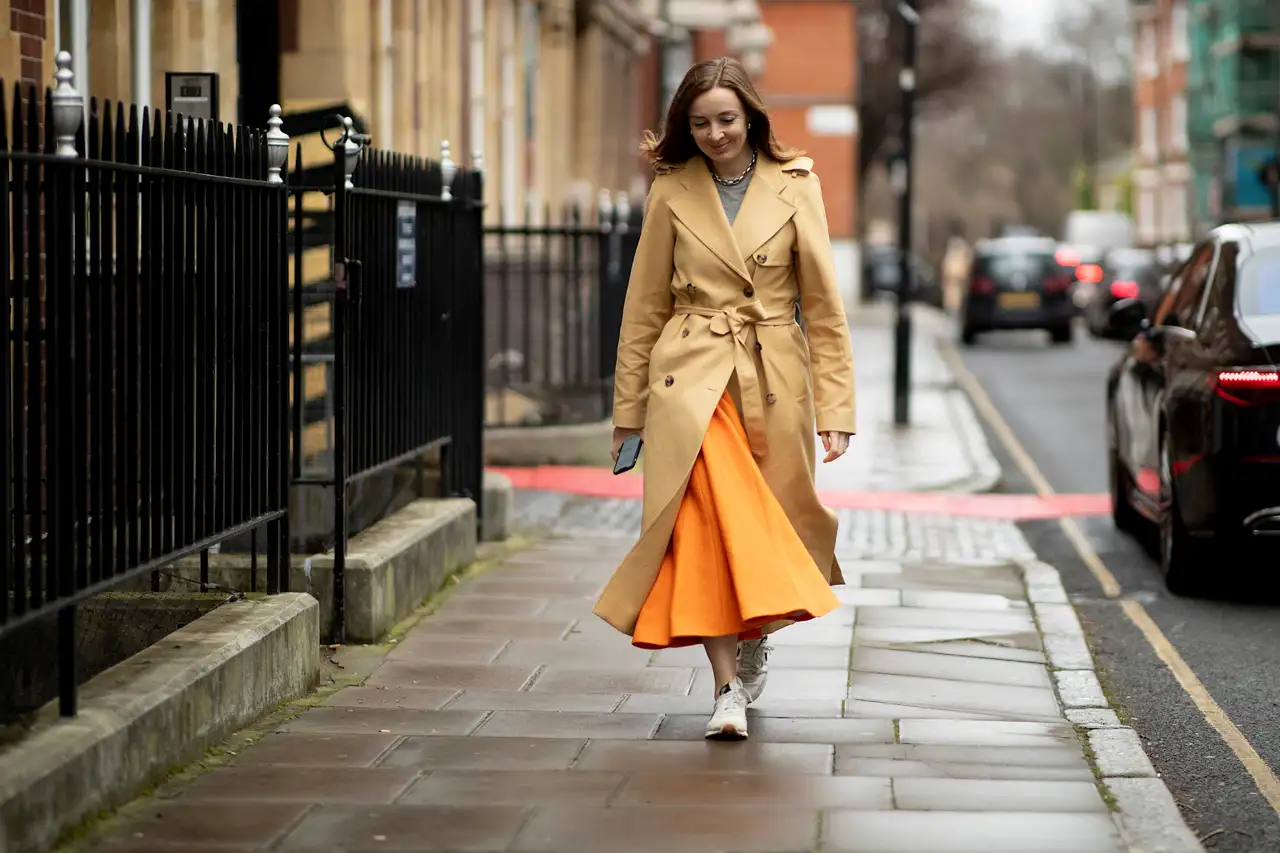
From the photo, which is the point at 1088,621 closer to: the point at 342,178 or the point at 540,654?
the point at 540,654

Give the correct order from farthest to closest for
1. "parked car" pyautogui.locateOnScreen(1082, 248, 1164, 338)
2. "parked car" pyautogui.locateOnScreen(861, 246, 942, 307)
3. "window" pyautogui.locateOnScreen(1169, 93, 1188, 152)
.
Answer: "window" pyautogui.locateOnScreen(1169, 93, 1188, 152)
"parked car" pyautogui.locateOnScreen(861, 246, 942, 307)
"parked car" pyautogui.locateOnScreen(1082, 248, 1164, 338)

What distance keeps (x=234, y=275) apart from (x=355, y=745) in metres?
1.43

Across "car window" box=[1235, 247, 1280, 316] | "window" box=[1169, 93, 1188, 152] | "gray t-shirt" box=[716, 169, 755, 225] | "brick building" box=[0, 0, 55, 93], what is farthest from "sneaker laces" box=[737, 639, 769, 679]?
"window" box=[1169, 93, 1188, 152]

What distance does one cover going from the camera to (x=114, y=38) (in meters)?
10.1

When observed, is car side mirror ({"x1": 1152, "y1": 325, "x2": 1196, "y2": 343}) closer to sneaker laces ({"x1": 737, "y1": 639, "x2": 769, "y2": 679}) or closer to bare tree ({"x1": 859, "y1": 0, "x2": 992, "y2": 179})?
sneaker laces ({"x1": 737, "y1": 639, "x2": 769, "y2": 679})

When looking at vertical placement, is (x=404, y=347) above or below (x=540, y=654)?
above

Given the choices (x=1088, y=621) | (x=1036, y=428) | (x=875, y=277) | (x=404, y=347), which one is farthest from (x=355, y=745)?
(x=875, y=277)

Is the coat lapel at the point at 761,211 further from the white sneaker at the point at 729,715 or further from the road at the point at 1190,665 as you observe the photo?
the road at the point at 1190,665

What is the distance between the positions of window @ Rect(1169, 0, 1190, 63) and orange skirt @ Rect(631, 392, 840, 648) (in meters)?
68.7

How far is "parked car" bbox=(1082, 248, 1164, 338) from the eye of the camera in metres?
37.6

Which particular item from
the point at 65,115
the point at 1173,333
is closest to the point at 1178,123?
the point at 1173,333

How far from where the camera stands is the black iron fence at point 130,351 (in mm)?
5129

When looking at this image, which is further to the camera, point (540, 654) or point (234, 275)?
point (540, 654)

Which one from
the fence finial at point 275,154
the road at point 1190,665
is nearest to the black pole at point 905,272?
the road at point 1190,665
